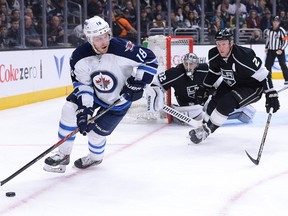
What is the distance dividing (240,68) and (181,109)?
1.28 metres

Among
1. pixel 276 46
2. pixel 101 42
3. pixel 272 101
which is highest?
pixel 101 42

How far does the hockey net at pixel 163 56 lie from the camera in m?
6.45

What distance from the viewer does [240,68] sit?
16.1 ft

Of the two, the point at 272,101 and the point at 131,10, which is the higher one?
the point at 131,10

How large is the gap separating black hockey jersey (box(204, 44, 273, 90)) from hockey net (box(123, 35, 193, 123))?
1.35 metres

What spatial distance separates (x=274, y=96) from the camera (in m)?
4.72

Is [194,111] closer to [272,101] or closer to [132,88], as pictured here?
[272,101]

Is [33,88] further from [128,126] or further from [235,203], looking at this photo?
[235,203]

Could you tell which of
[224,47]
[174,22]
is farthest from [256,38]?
[224,47]

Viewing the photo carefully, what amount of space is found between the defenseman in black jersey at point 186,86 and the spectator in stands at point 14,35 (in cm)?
257

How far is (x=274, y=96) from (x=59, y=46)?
5.00 m

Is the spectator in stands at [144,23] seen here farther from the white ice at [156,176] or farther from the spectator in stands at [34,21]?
the white ice at [156,176]

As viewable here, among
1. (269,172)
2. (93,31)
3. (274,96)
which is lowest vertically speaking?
(269,172)

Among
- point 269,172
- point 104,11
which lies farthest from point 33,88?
point 269,172
